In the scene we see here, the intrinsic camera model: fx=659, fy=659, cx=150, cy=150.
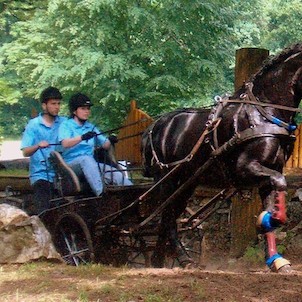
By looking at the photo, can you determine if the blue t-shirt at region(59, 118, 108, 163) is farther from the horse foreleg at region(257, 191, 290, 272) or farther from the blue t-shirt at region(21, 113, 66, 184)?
the horse foreleg at region(257, 191, 290, 272)

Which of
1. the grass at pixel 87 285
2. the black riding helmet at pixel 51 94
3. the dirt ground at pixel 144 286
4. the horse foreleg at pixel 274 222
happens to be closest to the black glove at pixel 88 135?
the black riding helmet at pixel 51 94

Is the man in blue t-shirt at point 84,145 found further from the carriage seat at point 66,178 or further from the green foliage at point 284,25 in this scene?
the green foliage at point 284,25

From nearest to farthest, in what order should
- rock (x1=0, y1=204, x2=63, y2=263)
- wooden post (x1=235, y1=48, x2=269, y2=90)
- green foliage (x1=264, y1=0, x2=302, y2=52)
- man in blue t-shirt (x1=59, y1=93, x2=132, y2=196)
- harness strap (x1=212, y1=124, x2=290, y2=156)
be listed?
harness strap (x1=212, y1=124, x2=290, y2=156), rock (x1=0, y1=204, x2=63, y2=263), man in blue t-shirt (x1=59, y1=93, x2=132, y2=196), wooden post (x1=235, y1=48, x2=269, y2=90), green foliage (x1=264, y1=0, x2=302, y2=52)

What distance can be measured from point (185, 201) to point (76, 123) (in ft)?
5.16

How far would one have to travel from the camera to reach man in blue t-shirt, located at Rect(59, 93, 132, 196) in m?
7.36

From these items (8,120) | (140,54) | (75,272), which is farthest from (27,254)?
(8,120)

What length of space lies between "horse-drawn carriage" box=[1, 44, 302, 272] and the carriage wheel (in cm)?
1

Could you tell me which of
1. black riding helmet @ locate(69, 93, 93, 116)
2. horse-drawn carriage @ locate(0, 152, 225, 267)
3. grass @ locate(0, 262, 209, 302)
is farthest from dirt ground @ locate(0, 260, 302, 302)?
black riding helmet @ locate(69, 93, 93, 116)

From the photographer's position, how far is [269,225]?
19.1 feet

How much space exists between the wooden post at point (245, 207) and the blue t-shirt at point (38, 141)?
2357 mm

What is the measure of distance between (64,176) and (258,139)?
250 centimetres

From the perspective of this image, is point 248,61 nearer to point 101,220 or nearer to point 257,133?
point 257,133

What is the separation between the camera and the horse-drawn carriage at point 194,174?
607cm

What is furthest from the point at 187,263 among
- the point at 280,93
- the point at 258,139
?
the point at 280,93
